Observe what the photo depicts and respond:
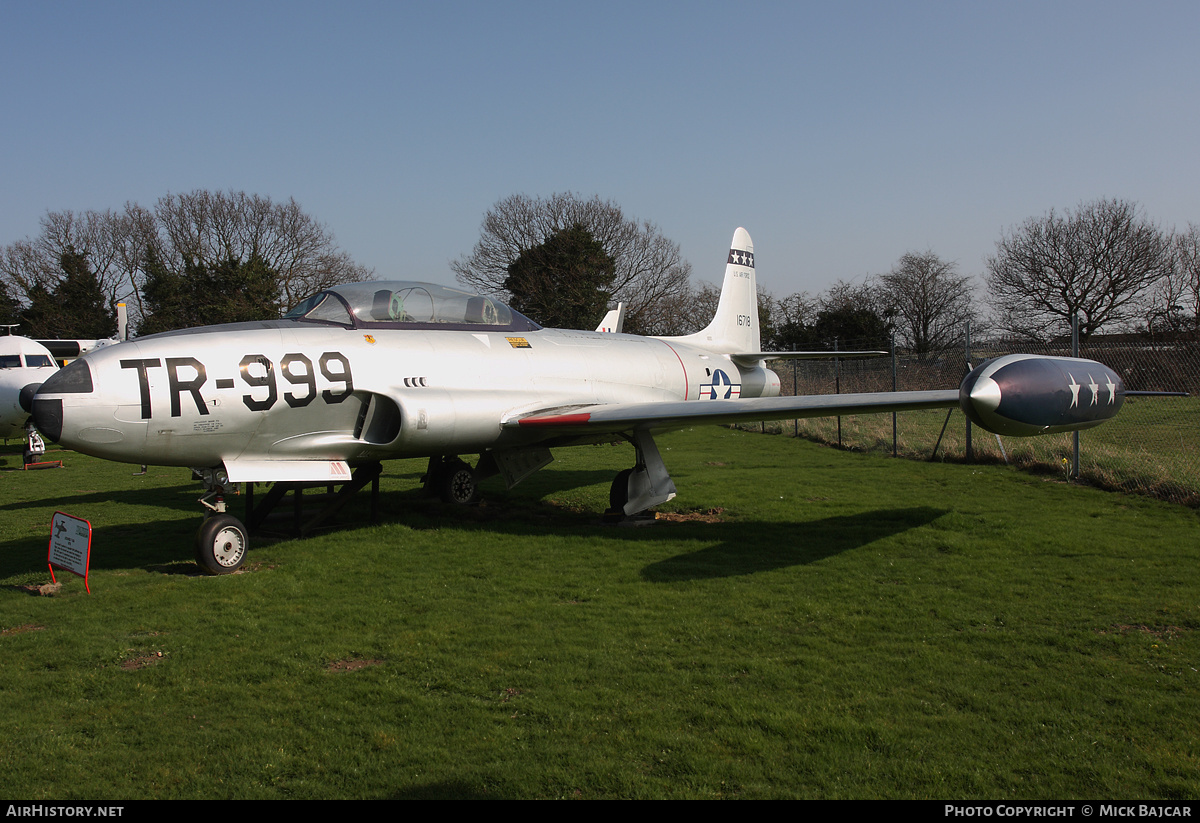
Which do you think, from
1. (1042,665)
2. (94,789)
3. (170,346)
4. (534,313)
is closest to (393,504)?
(170,346)

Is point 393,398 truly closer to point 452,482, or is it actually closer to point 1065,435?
point 452,482

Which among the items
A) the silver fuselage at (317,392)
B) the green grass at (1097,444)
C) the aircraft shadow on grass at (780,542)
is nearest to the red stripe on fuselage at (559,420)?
the silver fuselage at (317,392)

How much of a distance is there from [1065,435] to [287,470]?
15.4 m

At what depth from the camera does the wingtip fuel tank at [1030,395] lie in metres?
5.91

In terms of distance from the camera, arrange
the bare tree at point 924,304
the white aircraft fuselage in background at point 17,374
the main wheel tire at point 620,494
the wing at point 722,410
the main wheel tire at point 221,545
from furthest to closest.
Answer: the bare tree at point 924,304, the white aircraft fuselage in background at point 17,374, the main wheel tire at point 620,494, the wing at point 722,410, the main wheel tire at point 221,545

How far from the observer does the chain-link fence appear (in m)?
11.7

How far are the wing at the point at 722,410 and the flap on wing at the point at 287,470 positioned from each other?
2.08 m

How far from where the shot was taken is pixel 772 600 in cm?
628

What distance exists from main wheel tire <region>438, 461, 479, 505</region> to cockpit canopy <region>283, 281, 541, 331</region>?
2.81m

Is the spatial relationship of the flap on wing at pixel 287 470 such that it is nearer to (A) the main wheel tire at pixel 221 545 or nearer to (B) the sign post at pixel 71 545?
(A) the main wheel tire at pixel 221 545

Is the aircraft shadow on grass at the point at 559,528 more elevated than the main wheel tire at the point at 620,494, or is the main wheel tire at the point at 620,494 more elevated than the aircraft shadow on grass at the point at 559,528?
the main wheel tire at the point at 620,494

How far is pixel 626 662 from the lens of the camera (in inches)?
197

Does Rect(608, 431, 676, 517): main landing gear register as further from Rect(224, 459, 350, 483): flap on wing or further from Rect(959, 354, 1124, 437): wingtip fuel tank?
Rect(959, 354, 1124, 437): wingtip fuel tank

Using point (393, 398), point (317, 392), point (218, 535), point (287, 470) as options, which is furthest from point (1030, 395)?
point (218, 535)
